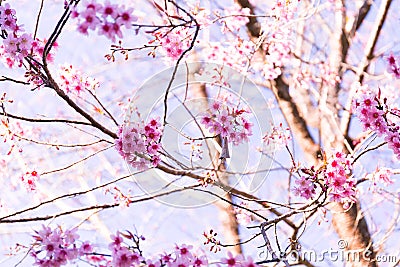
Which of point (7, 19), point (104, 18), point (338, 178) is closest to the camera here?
point (104, 18)

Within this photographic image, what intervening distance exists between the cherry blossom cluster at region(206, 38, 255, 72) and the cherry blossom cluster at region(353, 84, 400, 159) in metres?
1.22

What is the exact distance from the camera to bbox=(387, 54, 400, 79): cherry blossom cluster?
8.72ft

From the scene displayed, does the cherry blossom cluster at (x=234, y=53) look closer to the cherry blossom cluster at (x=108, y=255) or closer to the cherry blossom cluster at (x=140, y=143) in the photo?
the cherry blossom cluster at (x=140, y=143)

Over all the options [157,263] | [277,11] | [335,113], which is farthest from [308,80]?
[157,263]

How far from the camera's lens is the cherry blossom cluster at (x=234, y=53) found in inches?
147

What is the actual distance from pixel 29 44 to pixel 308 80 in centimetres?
299

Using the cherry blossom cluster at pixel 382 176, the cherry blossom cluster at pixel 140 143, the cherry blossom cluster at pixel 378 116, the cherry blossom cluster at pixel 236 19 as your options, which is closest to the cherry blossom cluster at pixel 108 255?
the cherry blossom cluster at pixel 140 143

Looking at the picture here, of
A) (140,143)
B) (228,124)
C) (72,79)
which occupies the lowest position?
A: (140,143)

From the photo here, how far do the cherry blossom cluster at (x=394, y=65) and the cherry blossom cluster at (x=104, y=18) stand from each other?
146cm

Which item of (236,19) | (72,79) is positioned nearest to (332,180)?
(72,79)

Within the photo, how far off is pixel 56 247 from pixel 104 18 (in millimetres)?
Answer: 890

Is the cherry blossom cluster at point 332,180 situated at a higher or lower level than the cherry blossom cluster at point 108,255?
higher

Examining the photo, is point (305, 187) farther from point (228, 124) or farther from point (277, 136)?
point (277, 136)

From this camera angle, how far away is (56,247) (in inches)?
76.6
